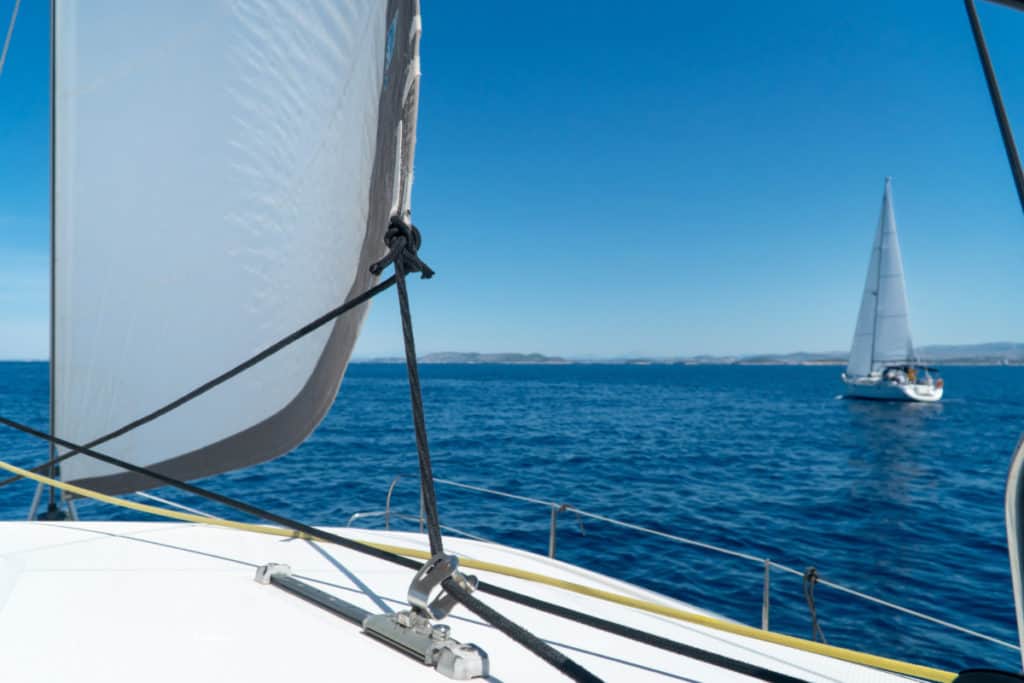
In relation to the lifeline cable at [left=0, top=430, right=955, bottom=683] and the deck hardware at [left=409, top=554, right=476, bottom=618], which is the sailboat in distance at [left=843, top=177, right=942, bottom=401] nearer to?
the lifeline cable at [left=0, top=430, right=955, bottom=683]

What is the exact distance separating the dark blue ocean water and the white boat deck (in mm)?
4938

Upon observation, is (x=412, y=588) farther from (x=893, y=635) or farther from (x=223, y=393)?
(x=893, y=635)

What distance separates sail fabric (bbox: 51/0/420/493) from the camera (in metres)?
2.38

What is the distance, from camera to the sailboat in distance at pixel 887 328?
4825 cm

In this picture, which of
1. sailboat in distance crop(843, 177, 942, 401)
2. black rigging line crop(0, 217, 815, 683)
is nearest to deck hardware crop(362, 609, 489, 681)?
black rigging line crop(0, 217, 815, 683)

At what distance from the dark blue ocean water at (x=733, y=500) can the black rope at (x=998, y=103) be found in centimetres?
709

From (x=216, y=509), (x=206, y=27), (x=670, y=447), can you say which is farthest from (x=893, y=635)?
(x=670, y=447)

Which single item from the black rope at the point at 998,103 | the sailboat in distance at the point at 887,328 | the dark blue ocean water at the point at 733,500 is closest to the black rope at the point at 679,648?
the black rope at the point at 998,103

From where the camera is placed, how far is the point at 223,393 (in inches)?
108

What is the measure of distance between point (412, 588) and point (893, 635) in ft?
32.4

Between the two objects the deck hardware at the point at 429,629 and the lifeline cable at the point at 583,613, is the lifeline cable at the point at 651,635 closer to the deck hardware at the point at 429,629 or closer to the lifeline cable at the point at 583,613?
the lifeline cable at the point at 583,613

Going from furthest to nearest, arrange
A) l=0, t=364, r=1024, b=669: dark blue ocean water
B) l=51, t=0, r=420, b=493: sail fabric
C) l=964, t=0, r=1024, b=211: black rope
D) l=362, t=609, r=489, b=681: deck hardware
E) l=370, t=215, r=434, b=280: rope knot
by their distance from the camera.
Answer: l=0, t=364, r=1024, b=669: dark blue ocean water → l=51, t=0, r=420, b=493: sail fabric → l=370, t=215, r=434, b=280: rope knot → l=362, t=609, r=489, b=681: deck hardware → l=964, t=0, r=1024, b=211: black rope

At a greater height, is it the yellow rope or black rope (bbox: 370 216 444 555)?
black rope (bbox: 370 216 444 555)

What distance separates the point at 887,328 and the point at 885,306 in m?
1.85
